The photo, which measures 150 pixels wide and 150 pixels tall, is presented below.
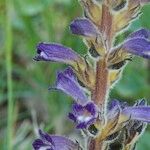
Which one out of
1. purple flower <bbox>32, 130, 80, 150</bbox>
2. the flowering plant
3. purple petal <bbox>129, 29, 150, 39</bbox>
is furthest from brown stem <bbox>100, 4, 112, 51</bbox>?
purple flower <bbox>32, 130, 80, 150</bbox>

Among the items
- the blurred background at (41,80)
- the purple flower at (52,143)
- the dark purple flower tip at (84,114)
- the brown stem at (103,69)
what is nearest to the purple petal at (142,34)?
the brown stem at (103,69)

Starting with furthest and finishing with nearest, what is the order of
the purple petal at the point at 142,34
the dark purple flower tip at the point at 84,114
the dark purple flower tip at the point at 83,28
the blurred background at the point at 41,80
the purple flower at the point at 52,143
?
the blurred background at the point at 41,80, the purple flower at the point at 52,143, the purple petal at the point at 142,34, the dark purple flower tip at the point at 83,28, the dark purple flower tip at the point at 84,114

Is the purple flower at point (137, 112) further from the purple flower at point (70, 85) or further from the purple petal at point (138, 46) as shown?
the purple petal at point (138, 46)

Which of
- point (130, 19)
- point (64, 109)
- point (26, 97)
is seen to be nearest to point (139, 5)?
point (130, 19)

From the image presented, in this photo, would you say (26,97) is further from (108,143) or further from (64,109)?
(108,143)

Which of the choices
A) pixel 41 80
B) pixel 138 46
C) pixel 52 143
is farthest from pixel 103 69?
pixel 41 80

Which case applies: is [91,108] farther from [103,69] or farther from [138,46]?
[138,46]

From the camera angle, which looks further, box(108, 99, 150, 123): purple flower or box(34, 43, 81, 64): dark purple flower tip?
box(108, 99, 150, 123): purple flower

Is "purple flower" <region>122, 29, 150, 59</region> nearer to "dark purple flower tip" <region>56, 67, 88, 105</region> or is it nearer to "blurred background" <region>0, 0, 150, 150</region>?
"dark purple flower tip" <region>56, 67, 88, 105</region>
